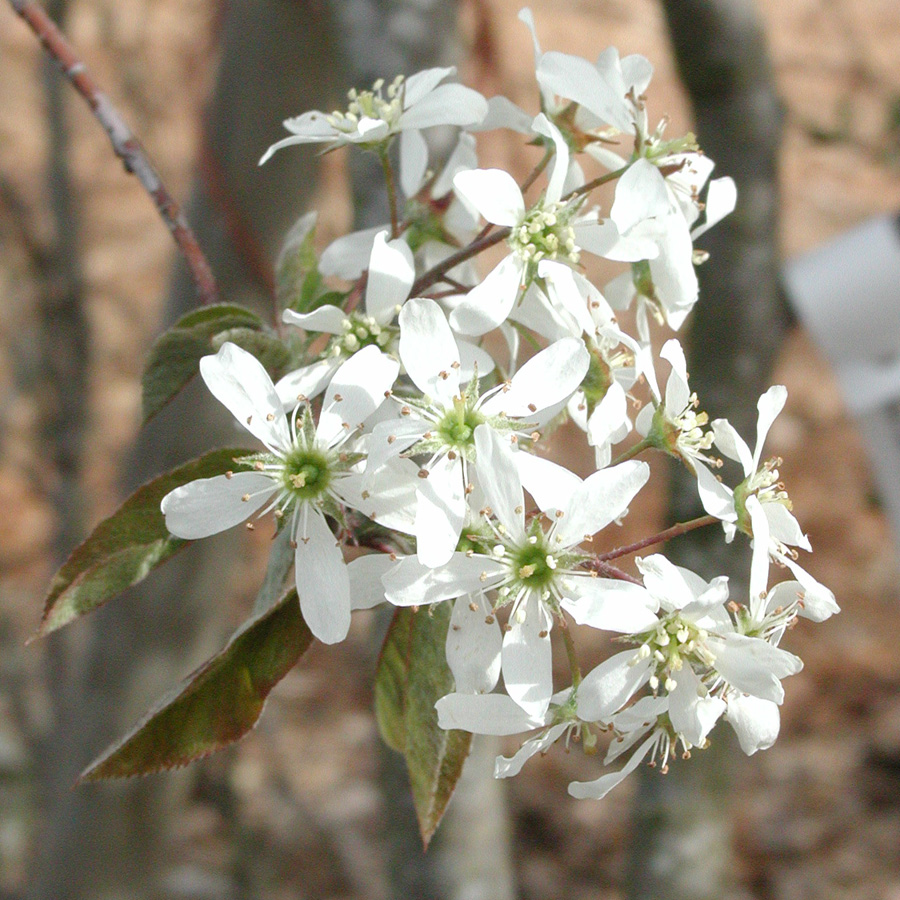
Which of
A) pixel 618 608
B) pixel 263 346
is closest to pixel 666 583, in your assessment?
pixel 618 608

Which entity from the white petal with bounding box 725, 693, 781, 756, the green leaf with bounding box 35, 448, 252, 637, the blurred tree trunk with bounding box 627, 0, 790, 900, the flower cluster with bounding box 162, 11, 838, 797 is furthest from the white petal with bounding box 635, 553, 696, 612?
the blurred tree trunk with bounding box 627, 0, 790, 900

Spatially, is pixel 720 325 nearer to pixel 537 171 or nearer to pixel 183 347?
pixel 537 171

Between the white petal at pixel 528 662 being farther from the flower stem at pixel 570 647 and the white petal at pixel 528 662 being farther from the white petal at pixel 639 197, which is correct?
the white petal at pixel 639 197

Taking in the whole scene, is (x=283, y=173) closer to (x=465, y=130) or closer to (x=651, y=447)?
(x=465, y=130)

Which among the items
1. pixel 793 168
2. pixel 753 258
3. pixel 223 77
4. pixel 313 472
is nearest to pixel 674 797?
pixel 753 258

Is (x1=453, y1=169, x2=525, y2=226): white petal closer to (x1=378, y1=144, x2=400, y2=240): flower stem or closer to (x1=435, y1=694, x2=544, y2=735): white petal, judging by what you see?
(x1=378, y1=144, x2=400, y2=240): flower stem

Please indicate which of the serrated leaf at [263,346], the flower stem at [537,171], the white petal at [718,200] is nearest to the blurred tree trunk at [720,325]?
the white petal at [718,200]
